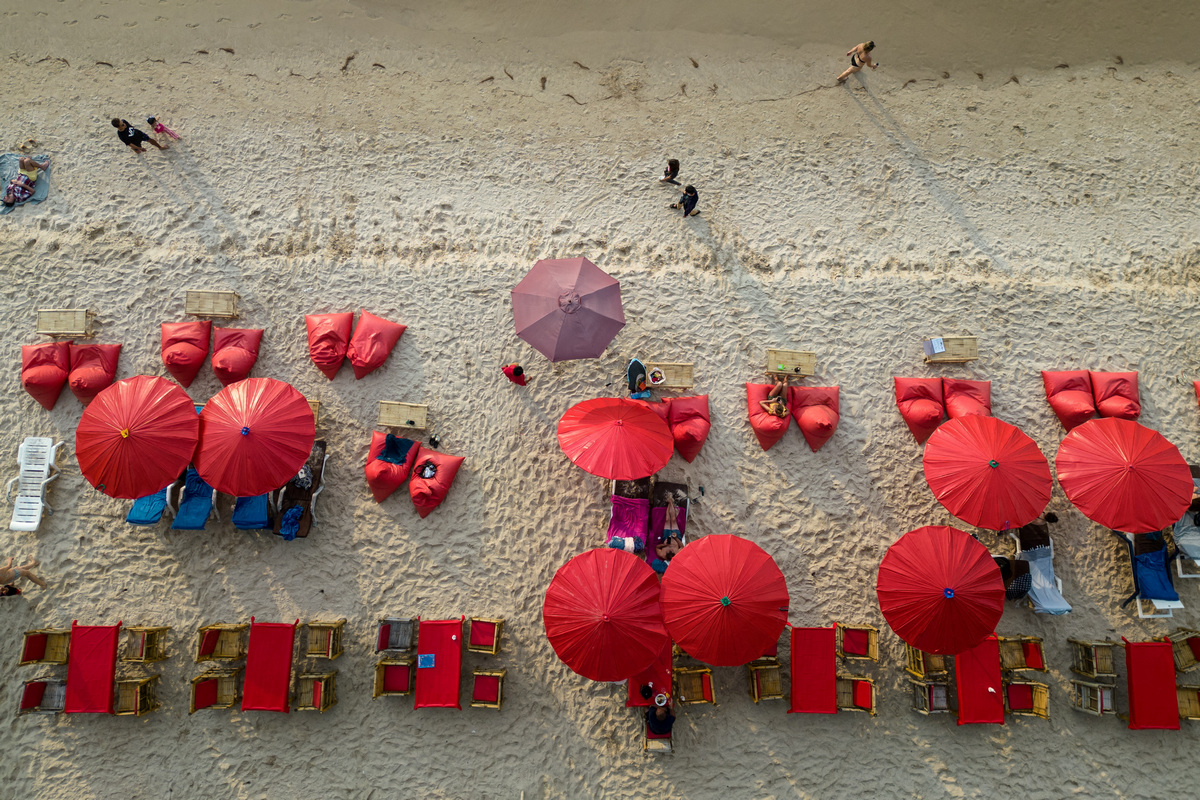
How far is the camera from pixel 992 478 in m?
7.21

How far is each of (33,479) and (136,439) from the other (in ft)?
8.97

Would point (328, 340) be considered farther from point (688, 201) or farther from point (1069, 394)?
point (1069, 394)

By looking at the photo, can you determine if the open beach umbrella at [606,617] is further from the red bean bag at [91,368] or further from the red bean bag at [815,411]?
the red bean bag at [91,368]

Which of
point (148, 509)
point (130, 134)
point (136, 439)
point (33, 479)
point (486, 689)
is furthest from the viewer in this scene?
point (130, 134)

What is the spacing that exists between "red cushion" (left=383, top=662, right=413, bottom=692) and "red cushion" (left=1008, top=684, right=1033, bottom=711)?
26.0ft

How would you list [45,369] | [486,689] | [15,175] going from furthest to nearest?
[15,175], [45,369], [486,689]

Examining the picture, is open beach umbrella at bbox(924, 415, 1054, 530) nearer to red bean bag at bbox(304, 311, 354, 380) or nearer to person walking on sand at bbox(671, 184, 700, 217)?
person walking on sand at bbox(671, 184, 700, 217)

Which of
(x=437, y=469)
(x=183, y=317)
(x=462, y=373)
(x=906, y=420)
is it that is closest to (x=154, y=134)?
(x=183, y=317)

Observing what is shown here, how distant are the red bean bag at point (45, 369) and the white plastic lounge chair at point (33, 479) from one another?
1.90ft

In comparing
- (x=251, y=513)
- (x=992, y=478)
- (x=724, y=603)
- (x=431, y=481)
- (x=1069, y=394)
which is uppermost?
(x=1069, y=394)

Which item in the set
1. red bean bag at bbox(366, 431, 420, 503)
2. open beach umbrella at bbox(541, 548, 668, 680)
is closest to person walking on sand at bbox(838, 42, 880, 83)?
open beach umbrella at bbox(541, 548, 668, 680)

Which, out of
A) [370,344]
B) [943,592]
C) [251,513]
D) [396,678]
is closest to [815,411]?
[943,592]

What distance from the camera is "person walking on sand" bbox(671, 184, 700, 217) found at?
8.71 m

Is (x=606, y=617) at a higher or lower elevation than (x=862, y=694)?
higher
